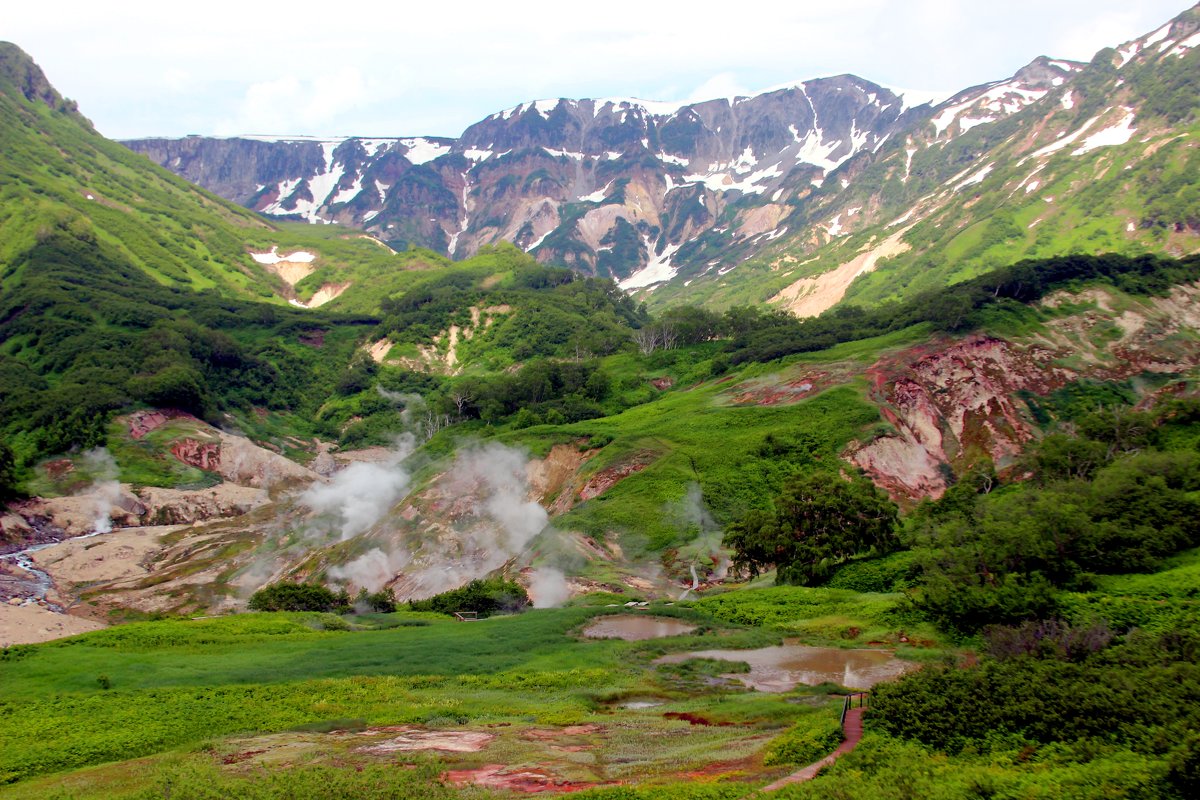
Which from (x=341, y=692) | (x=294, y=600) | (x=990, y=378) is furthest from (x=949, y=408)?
(x=341, y=692)

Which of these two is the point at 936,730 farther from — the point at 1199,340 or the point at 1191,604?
the point at 1199,340

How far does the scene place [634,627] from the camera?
4369 cm

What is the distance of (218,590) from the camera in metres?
71.7

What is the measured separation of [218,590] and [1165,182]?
7568 inches

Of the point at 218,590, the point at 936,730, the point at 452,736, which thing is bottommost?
the point at 218,590

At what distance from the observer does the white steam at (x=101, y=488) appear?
87.8 metres

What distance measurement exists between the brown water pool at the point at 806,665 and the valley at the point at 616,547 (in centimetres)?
29

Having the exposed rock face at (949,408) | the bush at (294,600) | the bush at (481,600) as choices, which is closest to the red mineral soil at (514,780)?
the bush at (481,600)

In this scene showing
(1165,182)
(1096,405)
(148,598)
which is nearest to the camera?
Result: (148,598)

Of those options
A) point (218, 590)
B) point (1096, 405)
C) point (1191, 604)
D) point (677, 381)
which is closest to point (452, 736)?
point (1191, 604)

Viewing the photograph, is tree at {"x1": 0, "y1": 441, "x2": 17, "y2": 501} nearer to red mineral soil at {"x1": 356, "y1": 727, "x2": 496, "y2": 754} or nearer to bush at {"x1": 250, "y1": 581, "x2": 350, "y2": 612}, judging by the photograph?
bush at {"x1": 250, "y1": 581, "x2": 350, "y2": 612}

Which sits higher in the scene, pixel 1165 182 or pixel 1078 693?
pixel 1165 182

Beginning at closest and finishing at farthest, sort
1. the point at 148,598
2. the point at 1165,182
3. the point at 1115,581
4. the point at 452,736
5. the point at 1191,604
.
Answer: the point at 452,736 < the point at 1191,604 < the point at 1115,581 < the point at 148,598 < the point at 1165,182

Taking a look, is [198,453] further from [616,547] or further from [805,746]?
[805,746]
